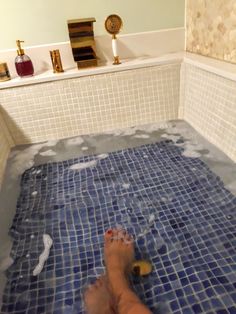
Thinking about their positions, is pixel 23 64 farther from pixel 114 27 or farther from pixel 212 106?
pixel 212 106

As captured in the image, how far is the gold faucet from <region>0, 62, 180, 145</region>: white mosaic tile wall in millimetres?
107

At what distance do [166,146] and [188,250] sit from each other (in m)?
0.72

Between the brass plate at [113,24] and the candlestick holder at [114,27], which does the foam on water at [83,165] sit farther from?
the brass plate at [113,24]

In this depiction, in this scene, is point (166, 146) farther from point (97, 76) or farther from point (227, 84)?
point (97, 76)

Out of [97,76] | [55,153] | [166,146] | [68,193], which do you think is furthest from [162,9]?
[68,193]

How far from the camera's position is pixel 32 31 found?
64.3 inches

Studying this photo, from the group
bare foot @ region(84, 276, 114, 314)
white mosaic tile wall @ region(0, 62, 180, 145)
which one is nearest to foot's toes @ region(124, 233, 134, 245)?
bare foot @ region(84, 276, 114, 314)

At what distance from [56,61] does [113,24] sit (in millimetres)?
410

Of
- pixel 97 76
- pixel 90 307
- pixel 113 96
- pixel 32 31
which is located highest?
pixel 32 31

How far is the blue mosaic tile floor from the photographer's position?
84 centimetres

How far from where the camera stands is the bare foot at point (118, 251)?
0.89 meters

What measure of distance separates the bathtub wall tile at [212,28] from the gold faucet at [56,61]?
88 cm

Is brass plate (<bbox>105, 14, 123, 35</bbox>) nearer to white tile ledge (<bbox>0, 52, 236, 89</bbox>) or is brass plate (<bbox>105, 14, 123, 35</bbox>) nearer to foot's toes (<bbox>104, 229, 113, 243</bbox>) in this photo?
white tile ledge (<bbox>0, 52, 236, 89</bbox>)

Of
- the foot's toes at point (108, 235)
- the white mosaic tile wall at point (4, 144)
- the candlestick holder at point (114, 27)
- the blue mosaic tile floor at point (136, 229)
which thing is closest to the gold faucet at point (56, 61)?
the candlestick holder at point (114, 27)
